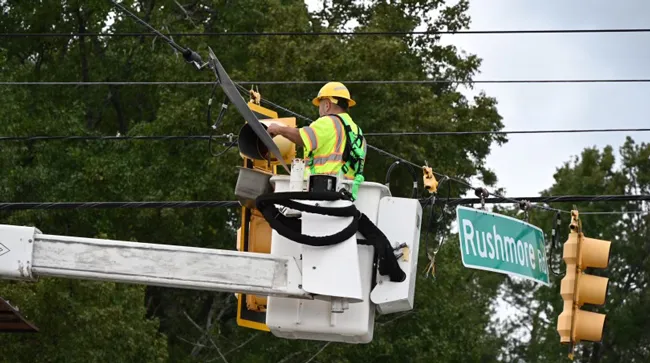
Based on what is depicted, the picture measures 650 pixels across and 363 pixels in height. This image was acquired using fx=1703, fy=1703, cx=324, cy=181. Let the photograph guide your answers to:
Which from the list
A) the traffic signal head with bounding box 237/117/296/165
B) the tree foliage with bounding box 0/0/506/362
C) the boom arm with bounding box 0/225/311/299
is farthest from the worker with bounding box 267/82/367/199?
the tree foliage with bounding box 0/0/506/362

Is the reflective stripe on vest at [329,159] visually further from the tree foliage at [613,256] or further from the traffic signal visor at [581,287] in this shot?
the tree foliage at [613,256]

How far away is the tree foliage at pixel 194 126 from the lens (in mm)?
32188

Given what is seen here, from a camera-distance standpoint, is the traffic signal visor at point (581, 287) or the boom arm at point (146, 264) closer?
the boom arm at point (146, 264)

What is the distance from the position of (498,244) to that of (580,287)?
1.67 m

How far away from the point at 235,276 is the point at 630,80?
359 inches

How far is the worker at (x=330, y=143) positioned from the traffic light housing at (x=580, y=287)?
5182 millimetres

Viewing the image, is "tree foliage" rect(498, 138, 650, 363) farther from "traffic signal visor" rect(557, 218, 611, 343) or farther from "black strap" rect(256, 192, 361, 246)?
"black strap" rect(256, 192, 361, 246)

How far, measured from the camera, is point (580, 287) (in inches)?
629

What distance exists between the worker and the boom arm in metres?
0.80

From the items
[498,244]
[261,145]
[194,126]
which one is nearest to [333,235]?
[261,145]

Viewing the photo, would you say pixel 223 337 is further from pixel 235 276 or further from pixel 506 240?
pixel 235 276

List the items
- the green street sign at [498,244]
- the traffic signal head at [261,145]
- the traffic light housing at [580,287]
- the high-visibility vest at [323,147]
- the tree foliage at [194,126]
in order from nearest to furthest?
the high-visibility vest at [323,147], the traffic signal head at [261,145], the green street sign at [498,244], the traffic light housing at [580,287], the tree foliage at [194,126]

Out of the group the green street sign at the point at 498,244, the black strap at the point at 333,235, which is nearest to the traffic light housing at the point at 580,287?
the green street sign at the point at 498,244

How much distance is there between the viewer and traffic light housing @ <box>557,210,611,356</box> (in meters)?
16.0
